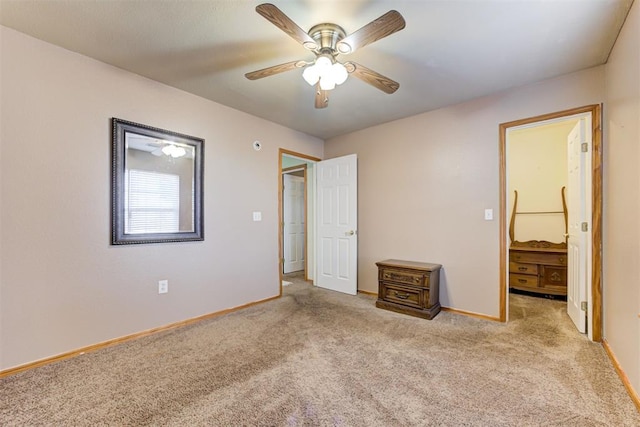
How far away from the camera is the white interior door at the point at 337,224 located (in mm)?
3988

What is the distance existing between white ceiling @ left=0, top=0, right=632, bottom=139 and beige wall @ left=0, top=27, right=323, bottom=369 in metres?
0.21

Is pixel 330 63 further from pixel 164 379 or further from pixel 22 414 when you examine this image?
pixel 22 414

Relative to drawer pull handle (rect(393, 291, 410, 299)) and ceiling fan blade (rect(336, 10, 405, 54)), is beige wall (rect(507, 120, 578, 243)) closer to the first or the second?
drawer pull handle (rect(393, 291, 410, 299))

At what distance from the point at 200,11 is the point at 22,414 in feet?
8.30

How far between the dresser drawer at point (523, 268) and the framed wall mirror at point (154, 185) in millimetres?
4112

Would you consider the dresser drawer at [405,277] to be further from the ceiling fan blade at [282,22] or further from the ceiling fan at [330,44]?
the ceiling fan blade at [282,22]

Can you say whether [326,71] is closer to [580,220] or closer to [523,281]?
[580,220]

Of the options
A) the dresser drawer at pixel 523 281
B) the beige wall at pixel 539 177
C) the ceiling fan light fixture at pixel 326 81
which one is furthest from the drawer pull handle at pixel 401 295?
the beige wall at pixel 539 177

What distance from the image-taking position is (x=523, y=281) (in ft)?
12.5

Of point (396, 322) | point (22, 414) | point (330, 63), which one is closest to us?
point (22, 414)

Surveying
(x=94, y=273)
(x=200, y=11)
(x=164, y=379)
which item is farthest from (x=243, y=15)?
(x=164, y=379)

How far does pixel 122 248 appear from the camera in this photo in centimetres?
241

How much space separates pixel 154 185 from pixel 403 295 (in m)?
2.84

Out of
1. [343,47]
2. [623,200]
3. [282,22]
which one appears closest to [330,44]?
[343,47]
